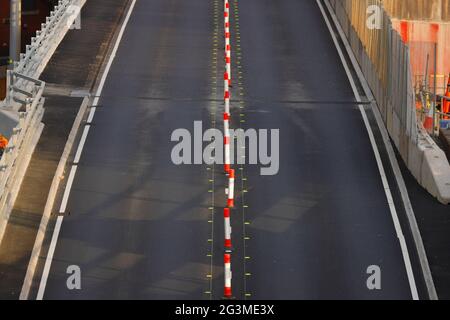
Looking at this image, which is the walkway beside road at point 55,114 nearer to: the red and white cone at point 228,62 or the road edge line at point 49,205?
the road edge line at point 49,205

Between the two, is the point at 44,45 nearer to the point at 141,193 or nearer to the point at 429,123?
the point at 141,193

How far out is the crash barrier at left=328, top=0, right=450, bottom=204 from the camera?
112 feet

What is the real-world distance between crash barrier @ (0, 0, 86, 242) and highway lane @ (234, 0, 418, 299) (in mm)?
5740

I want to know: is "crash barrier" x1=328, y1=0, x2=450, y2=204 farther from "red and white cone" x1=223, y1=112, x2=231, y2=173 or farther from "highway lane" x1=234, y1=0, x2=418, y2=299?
"red and white cone" x1=223, y1=112, x2=231, y2=173

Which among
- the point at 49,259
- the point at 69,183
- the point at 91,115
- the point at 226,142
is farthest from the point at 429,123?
the point at 49,259

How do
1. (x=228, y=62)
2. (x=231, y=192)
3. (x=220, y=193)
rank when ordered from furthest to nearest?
(x=228, y=62), (x=220, y=193), (x=231, y=192)

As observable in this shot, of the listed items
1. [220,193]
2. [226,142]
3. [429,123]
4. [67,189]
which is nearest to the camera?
[220,193]

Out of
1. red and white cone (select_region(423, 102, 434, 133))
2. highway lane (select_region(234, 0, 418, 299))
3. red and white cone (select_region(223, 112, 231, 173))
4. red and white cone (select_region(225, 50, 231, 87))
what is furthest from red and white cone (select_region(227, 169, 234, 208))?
red and white cone (select_region(225, 50, 231, 87))

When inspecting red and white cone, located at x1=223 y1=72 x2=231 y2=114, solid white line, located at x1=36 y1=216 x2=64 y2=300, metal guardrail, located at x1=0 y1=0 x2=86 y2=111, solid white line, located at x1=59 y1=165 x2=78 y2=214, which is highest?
metal guardrail, located at x1=0 y1=0 x2=86 y2=111

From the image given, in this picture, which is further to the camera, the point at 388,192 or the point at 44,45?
the point at 44,45

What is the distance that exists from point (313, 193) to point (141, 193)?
167 inches

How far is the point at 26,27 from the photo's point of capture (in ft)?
252

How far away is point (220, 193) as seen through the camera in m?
33.9
